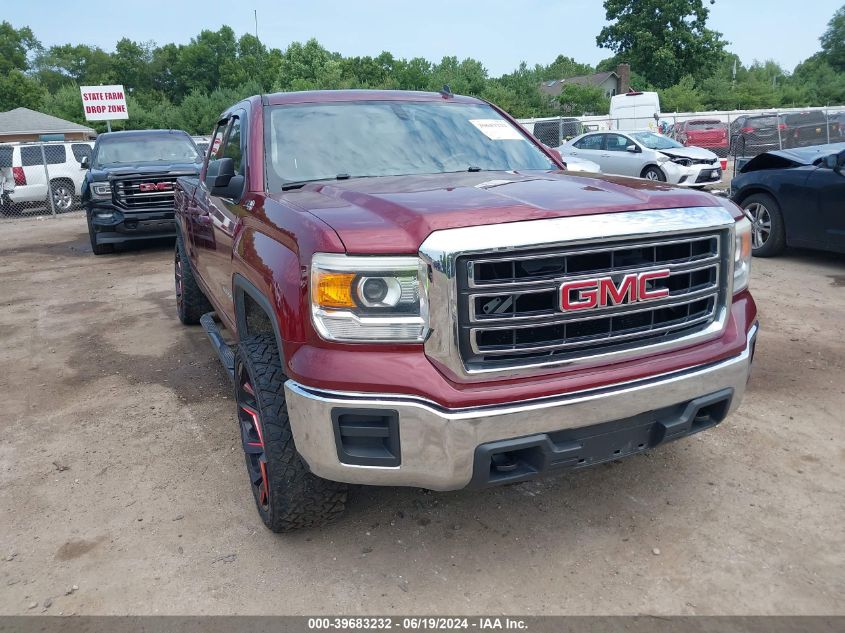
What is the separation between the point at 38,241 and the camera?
13023 millimetres

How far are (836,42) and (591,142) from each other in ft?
267

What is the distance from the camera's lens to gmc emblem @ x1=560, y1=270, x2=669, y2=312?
2.34 metres

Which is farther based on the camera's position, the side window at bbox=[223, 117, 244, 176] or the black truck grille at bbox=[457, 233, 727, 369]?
Result: the side window at bbox=[223, 117, 244, 176]

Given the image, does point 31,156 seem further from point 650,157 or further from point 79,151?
point 650,157

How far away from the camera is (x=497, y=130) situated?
398cm

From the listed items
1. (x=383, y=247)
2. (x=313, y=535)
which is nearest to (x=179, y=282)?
(x=313, y=535)

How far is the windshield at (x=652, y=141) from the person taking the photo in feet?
53.2

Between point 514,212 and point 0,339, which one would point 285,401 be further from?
point 0,339

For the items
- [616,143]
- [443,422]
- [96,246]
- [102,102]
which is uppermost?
[102,102]

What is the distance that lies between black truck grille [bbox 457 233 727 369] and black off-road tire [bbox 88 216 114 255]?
9.82 meters

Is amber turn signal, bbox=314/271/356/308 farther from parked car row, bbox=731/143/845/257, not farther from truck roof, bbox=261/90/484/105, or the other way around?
parked car row, bbox=731/143/845/257

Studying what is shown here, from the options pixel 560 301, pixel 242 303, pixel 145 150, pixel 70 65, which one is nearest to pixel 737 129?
pixel 145 150

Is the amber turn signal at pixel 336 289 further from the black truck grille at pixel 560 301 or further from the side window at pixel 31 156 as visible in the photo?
the side window at pixel 31 156

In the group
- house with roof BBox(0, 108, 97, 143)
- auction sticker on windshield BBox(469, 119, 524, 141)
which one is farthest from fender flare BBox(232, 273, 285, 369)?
house with roof BBox(0, 108, 97, 143)
